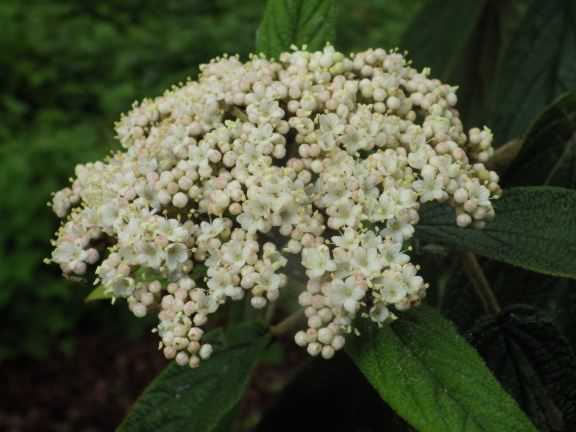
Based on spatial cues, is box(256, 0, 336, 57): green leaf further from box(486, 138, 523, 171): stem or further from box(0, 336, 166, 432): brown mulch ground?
box(0, 336, 166, 432): brown mulch ground

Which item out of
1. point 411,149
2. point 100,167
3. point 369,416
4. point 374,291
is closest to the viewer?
point 374,291

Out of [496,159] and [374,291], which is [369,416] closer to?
[496,159]

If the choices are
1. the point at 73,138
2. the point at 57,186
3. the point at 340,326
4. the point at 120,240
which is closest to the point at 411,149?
the point at 340,326

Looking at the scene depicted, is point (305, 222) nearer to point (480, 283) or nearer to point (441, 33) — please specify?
point (480, 283)

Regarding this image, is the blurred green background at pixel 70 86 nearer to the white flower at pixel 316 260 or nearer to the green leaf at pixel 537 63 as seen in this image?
the green leaf at pixel 537 63

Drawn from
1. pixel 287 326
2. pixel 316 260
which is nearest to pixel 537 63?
pixel 287 326

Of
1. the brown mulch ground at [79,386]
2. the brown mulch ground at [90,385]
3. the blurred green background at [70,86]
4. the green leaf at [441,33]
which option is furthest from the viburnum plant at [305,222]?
the brown mulch ground at [79,386]
